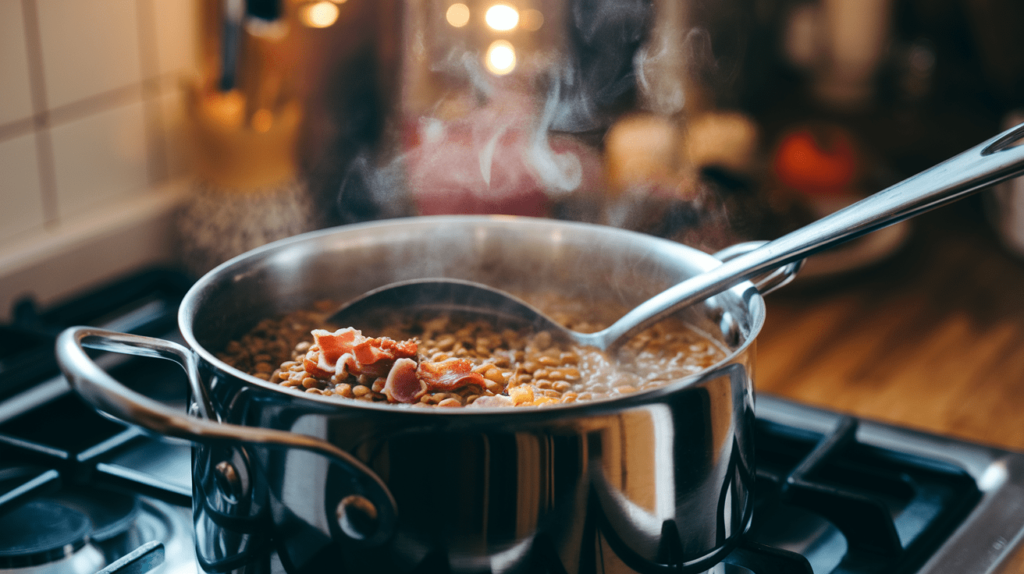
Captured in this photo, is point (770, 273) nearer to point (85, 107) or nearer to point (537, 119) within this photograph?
point (537, 119)

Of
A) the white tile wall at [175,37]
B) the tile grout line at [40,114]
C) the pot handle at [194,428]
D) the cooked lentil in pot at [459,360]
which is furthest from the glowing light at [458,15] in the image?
the pot handle at [194,428]

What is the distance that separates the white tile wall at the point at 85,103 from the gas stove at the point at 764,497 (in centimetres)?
26

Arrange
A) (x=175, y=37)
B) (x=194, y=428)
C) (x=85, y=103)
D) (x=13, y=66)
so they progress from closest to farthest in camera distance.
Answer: (x=194, y=428) < (x=13, y=66) < (x=85, y=103) < (x=175, y=37)

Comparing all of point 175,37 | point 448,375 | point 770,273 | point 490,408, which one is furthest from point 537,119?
point 490,408

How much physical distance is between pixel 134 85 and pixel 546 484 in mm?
925

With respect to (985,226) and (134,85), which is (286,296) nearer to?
(134,85)

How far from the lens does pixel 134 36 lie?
3.75 ft

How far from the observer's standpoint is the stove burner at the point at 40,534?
0.62 m

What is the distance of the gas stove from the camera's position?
2.00 feet

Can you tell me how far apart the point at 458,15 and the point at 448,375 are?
910 millimetres

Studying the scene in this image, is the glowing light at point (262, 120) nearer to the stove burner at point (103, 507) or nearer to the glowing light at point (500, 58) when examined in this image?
the glowing light at point (500, 58)

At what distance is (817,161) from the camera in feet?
4.94

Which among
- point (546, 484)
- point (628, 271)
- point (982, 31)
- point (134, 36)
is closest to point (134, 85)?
point (134, 36)

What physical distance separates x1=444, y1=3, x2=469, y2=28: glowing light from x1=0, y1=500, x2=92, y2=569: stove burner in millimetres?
859
